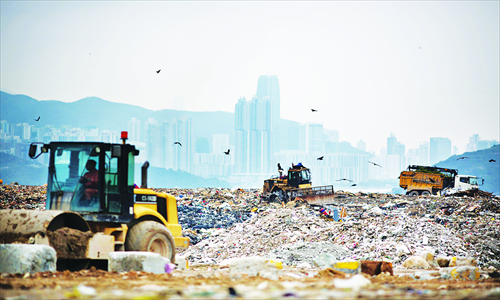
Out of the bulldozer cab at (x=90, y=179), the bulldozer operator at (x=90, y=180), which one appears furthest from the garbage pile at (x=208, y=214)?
the bulldozer operator at (x=90, y=180)

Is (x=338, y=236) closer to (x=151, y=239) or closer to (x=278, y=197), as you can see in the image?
(x=151, y=239)

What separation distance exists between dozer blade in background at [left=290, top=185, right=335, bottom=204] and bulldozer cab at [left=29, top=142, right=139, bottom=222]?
567 inches

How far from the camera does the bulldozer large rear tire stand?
6367mm

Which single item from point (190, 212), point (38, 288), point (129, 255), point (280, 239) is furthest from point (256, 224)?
point (38, 288)

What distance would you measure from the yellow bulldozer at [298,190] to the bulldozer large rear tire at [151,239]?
535 inches

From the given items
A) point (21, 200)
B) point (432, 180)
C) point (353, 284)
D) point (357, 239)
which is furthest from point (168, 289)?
point (432, 180)

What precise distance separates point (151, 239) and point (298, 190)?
14241 millimetres

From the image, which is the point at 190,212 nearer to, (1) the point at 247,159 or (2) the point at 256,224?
(2) the point at 256,224

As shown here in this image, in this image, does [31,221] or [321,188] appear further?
[321,188]

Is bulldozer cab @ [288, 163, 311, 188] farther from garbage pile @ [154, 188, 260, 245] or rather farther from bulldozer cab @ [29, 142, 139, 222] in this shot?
bulldozer cab @ [29, 142, 139, 222]

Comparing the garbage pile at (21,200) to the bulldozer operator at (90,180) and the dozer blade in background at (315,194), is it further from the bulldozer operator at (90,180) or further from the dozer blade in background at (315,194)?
the bulldozer operator at (90,180)

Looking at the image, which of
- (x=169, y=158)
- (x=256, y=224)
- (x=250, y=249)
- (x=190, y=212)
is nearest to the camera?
(x=250, y=249)

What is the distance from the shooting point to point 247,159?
16238 centimetres

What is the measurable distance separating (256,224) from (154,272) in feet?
28.7
